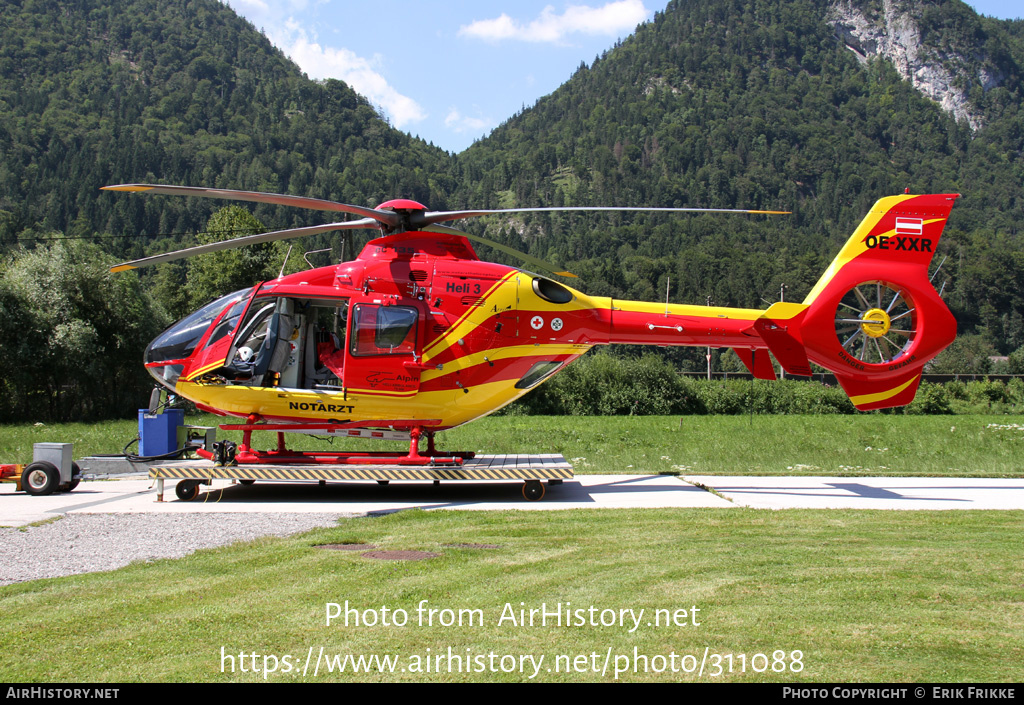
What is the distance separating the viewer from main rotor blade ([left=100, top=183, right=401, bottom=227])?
10.8 metres

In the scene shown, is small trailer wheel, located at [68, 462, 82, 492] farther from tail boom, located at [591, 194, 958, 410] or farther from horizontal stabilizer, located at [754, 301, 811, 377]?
horizontal stabilizer, located at [754, 301, 811, 377]

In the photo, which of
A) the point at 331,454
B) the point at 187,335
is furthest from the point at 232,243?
the point at 331,454

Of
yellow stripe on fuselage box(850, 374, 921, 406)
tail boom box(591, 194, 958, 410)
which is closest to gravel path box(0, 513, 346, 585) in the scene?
tail boom box(591, 194, 958, 410)

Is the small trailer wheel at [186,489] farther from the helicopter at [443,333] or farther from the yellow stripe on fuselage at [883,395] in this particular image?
the yellow stripe on fuselage at [883,395]

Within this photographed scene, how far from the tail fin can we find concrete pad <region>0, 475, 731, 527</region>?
3250 mm

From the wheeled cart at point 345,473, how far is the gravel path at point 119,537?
1.51m

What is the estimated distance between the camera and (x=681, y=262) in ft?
414

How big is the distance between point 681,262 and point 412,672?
4948 inches

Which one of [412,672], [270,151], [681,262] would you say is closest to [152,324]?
[412,672]

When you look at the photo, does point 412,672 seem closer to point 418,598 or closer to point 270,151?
point 418,598

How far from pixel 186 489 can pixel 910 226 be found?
43.3ft

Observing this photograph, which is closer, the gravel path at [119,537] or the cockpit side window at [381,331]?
the gravel path at [119,537]

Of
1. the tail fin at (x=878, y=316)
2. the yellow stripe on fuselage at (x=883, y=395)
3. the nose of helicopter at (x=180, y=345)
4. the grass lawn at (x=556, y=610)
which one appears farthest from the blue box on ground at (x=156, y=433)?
the yellow stripe on fuselage at (x=883, y=395)

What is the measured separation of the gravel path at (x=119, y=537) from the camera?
297 inches
